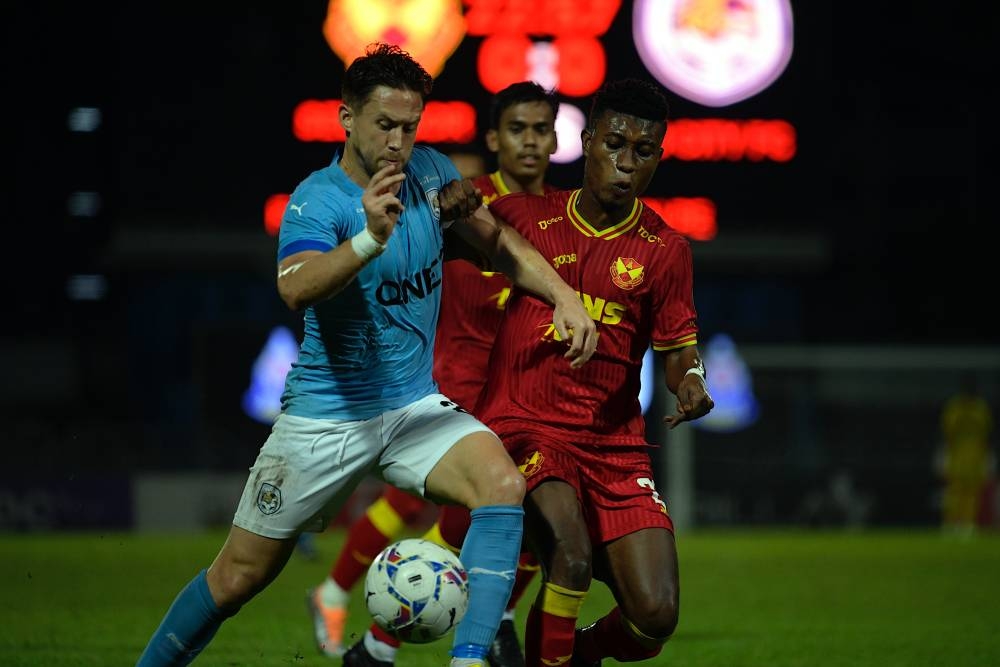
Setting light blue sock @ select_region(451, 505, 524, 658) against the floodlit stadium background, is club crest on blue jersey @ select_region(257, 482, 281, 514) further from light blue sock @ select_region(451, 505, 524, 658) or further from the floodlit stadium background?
the floodlit stadium background

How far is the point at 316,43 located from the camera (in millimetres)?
14422

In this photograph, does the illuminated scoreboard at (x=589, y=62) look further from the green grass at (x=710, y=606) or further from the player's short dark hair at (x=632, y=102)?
the player's short dark hair at (x=632, y=102)

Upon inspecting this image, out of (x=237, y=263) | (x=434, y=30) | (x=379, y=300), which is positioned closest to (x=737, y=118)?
(x=434, y=30)

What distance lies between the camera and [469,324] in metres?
6.82

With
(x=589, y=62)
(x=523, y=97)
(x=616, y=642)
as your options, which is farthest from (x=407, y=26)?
(x=616, y=642)

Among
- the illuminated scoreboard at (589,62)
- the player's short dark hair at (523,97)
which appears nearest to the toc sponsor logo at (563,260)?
the player's short dark hair at (523,97)

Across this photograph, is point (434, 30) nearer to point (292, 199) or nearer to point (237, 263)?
point (237, 263)

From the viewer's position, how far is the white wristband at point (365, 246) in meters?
4.22

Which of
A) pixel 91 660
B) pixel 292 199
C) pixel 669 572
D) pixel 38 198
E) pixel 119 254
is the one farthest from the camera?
pixel 38 198

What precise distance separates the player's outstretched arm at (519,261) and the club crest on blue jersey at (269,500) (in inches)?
39.6

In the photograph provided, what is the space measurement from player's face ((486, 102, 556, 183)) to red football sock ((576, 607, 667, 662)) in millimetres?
2365

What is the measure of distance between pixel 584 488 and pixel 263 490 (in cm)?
113

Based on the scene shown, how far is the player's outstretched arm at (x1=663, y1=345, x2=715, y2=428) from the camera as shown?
16.3ft

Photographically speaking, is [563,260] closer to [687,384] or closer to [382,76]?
[687,384]
